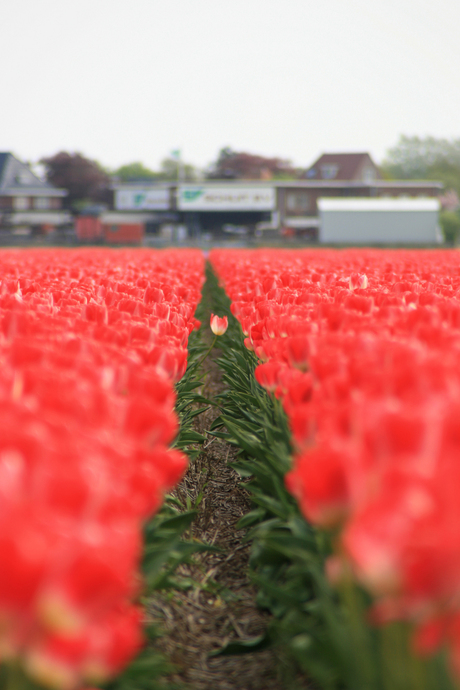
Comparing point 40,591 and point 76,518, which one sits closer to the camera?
point 40,591

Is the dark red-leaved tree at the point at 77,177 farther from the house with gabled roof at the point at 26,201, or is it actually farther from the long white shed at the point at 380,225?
the long white shed at the point at 380,225

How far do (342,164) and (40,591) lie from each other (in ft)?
245

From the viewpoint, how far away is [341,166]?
71.8 m

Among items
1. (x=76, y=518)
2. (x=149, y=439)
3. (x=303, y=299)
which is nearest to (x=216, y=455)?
(x=303, y=299)

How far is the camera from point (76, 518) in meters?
1.09

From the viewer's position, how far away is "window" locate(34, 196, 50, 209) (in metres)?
65.6

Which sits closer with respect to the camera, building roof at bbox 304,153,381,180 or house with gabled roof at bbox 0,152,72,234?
house with gabled roof at bbox 0,152,72,234

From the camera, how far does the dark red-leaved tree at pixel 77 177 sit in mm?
70938

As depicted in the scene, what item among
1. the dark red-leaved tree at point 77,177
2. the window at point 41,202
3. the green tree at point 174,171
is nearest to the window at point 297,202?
the dark red-leaved tree at point 77,177

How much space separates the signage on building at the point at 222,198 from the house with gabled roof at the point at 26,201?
1306cm

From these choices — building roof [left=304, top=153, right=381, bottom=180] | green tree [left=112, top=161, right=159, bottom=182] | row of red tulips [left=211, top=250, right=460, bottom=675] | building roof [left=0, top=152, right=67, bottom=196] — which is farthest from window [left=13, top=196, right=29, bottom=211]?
row of red tulips [left=211, top=250, right=460, bottom=675]

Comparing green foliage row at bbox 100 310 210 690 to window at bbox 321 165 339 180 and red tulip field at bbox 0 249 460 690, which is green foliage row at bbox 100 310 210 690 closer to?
red tulip field at bbox 0 249 460 690

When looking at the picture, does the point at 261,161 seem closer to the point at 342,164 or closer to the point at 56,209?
the point at 342,164

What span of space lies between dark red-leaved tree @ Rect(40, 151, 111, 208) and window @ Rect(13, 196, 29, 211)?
7.61m
